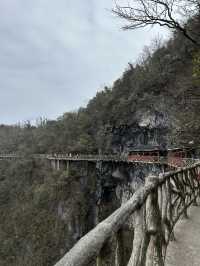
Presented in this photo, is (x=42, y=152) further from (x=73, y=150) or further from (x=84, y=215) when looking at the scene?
(x=84, y=215)

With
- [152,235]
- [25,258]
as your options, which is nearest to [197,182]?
[152,235]

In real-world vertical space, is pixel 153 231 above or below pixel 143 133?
below

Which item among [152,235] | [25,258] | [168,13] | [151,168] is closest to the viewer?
[152,235]

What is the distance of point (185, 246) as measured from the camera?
15.4ft

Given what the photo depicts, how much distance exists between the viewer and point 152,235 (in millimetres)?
3246

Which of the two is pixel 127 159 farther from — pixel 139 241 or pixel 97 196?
pixel 139 241

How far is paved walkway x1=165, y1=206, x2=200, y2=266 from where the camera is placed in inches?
162

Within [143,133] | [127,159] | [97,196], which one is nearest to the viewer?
[127,159]

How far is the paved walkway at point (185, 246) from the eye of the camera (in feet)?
13.5

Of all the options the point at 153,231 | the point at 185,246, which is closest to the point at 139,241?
the point at 153,231

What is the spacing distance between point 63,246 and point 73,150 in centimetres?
1644

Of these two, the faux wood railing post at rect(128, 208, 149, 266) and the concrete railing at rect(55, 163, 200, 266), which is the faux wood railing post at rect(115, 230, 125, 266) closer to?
the concrete railing at rect(55, 163, 200, 266)

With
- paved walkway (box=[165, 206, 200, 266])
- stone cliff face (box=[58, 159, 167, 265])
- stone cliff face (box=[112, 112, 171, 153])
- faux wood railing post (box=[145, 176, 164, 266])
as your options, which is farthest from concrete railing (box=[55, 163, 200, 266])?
stone cliff face (box=[58, 159, 167, 265])

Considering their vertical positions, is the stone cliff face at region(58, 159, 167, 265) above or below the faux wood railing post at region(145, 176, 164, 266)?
below
